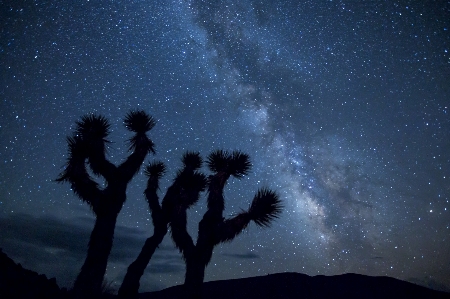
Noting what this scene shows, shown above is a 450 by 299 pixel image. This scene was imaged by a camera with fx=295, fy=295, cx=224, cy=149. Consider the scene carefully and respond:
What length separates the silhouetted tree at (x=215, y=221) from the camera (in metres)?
9.13

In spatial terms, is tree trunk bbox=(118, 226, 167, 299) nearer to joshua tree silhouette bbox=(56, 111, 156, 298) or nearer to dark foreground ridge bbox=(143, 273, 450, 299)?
joshua tree silhouette bbox=(56, 111, 156, 298)

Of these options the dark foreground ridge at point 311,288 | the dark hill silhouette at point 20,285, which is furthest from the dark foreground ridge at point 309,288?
the dark hill silhouette at point 20,285

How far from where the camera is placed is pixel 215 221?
32.1 ft

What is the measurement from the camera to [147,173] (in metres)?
12.2

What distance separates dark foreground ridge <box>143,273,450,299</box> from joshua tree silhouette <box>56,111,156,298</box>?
8193mm

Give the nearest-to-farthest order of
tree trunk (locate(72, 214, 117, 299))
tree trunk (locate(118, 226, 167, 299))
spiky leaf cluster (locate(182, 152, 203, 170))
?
tree trunk (locate(72, 214, 117, 299)) → tree trunk (locate(118, 226, 167, 299)) → spiky leaf cluster (locate(182, 152, 203, 170))

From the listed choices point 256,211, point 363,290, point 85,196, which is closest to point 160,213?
point 85,196

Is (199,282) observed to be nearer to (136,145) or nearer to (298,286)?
(136,145)

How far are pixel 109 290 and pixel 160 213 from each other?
295cm

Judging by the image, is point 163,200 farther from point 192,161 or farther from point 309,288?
point 309,288

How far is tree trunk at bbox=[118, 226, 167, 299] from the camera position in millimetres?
9188

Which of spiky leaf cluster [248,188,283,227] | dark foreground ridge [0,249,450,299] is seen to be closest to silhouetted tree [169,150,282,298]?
spiky leaf cluster [248,188,283,227]

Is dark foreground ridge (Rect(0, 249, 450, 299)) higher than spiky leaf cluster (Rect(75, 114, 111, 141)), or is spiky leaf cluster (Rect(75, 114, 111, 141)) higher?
spiky leaf cluster (Rect(75, 114, 111, 141))

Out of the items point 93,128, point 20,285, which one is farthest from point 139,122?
point 20,285
